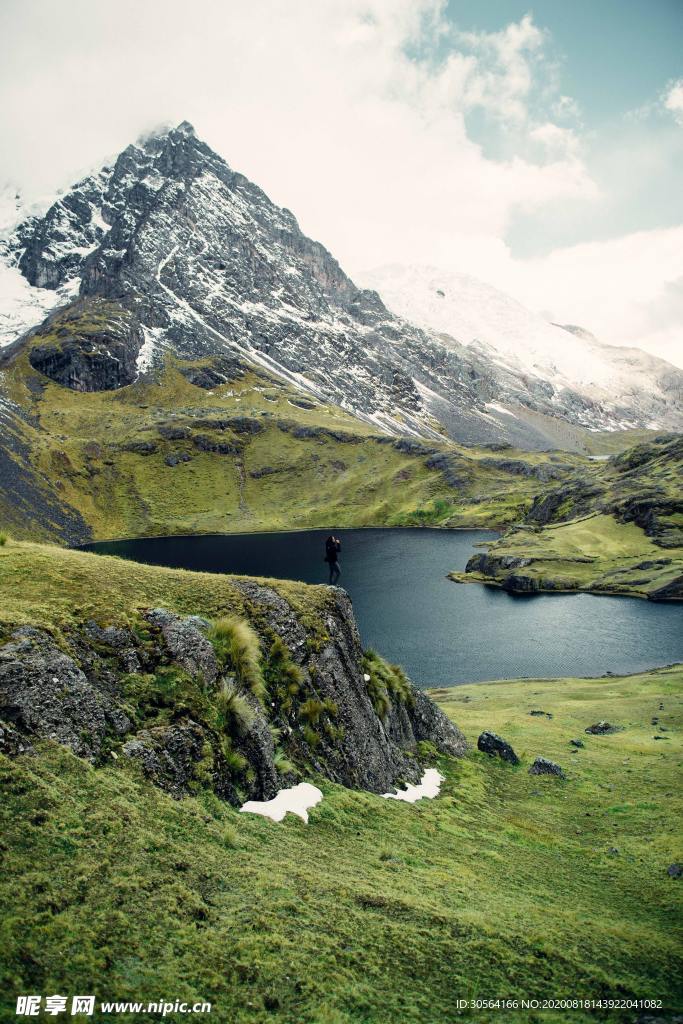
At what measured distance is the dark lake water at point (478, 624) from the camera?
3664 inches

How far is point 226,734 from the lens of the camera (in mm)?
17141

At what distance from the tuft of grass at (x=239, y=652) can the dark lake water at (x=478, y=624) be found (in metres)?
69.8

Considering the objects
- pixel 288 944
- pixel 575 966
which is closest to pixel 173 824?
pixel 288 944

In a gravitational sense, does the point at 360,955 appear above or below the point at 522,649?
above

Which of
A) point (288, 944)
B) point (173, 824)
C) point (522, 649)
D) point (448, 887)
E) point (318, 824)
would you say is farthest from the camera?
point (522, 649)

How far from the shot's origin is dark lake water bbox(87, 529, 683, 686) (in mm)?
93062

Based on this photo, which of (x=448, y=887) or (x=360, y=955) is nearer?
(x=360, y=955)

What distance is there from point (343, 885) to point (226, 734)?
5.37 m

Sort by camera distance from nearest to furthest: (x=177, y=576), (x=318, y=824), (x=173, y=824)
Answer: (x=173, y=824) < (x=318, y=824) < (x=177, y=576)

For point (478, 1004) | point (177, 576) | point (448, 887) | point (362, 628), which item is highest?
point (177, 576)

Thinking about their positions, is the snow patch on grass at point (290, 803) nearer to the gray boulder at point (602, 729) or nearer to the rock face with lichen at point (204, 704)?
the rock face with lichen at point (204, 704)

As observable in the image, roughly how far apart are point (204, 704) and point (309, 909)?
21.3 ft

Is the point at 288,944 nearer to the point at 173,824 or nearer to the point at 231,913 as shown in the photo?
the point at 231,913

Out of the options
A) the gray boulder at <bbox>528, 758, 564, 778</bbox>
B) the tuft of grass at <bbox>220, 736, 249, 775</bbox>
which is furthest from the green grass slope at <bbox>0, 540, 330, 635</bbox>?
the gray boulder at <bbox>528, 758, 564, 778</bbox>
